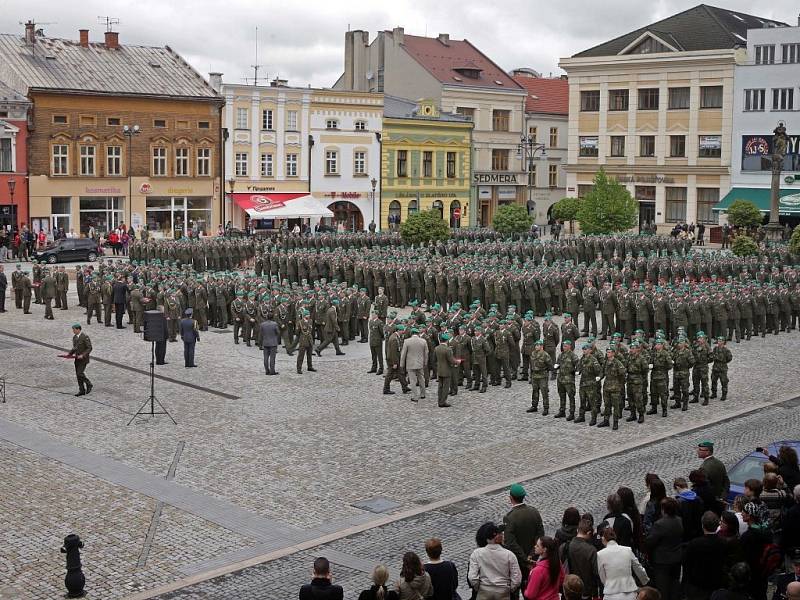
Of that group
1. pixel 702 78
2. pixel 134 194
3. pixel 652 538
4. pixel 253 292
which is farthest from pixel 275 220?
pixel 652 538

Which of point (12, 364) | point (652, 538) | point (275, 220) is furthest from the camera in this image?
point (275, 220)

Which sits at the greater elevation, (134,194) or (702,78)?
(702,78)

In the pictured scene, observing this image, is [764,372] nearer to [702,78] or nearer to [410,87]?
[702,78]

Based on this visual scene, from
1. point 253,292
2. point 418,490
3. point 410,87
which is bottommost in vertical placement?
point 418,490

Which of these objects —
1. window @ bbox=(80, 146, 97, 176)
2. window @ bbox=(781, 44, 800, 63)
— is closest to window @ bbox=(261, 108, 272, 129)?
window @ bbox=(80, 146, 97, 176)

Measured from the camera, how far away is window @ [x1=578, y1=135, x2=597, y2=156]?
7319 centimetres

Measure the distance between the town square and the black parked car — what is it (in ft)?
1.35

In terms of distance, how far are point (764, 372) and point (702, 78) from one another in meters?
46.2

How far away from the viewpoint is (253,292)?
1126 inches

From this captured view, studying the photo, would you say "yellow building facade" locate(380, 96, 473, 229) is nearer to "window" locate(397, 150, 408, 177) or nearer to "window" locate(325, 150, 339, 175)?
"window" locate(397, 150, 408, 177)

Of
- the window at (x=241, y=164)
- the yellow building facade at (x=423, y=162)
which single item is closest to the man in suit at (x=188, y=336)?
the window at (x=241, y=164)

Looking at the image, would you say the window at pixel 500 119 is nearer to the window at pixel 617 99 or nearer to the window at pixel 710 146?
the window at pixel 617 99

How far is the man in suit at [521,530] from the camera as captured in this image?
1076cm

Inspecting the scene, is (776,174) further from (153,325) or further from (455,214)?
(153,325)
